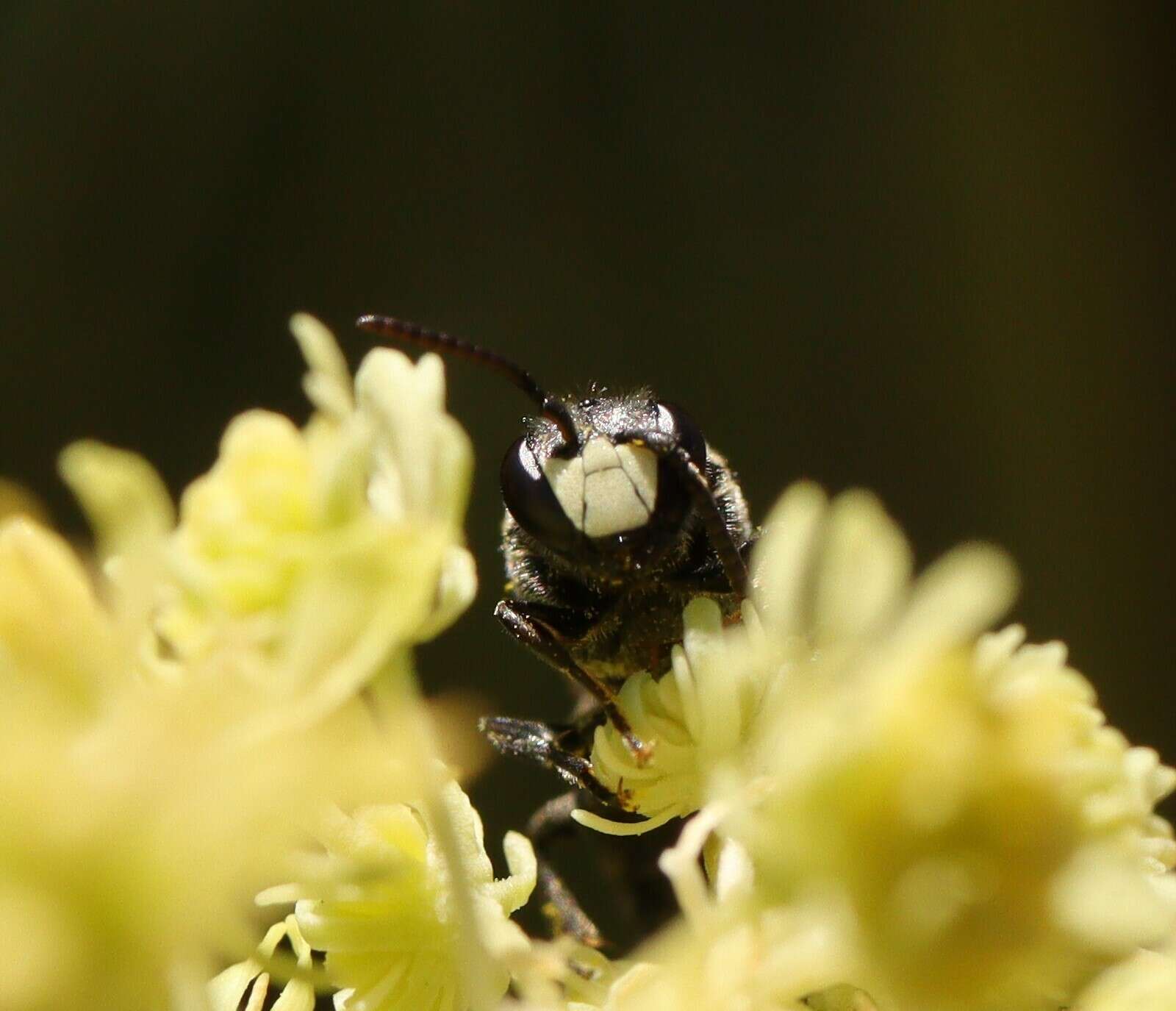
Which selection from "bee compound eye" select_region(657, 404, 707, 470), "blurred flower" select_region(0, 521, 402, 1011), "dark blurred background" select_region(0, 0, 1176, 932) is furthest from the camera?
"dark blurred background" select_region(0, 0, 1176, 932)

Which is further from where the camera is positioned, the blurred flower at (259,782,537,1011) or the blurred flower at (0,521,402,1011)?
the blurred flower at (259,782,537,1011)

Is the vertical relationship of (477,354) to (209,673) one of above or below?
above

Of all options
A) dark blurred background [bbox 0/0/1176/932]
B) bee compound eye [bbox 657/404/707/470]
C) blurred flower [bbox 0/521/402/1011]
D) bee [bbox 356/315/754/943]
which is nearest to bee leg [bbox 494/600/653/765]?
bee [bbox 356/315/754/943]

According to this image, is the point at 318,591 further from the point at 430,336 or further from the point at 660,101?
the point at 660,101

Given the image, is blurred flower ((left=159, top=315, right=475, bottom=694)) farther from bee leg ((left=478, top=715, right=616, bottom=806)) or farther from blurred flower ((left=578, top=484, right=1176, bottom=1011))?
bee leg ((left=478, top=715, right=616, bottom=806))

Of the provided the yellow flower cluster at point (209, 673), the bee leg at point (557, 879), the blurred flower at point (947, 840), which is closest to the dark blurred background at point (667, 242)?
the bee leg at point (557, 879)

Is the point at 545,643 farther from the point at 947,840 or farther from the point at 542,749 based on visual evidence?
the point at 947,840

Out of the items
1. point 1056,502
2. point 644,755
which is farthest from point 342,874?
point 1056,502

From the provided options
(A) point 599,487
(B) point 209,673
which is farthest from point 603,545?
(B) point 209,673
